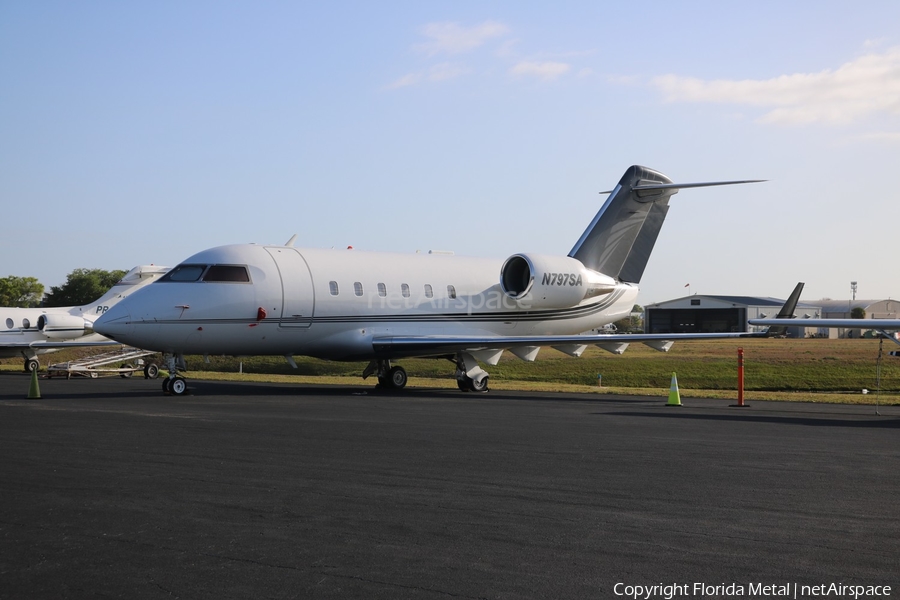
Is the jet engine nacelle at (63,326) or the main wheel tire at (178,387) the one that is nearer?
the main wheel tire at (178,387)

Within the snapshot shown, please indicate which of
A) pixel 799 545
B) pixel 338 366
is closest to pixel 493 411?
pixel 799 545

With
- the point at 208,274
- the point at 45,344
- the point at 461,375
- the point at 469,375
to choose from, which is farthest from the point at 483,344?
the point at 45,344

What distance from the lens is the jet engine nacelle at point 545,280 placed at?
27.0 metres

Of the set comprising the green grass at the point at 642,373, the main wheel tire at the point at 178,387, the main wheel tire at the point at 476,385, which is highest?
the main wheel tire at the point at 178,387

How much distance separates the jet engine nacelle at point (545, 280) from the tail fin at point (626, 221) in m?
0.80

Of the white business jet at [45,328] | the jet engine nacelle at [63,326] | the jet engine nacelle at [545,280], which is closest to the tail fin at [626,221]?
the jet engine nacelle at [545,280]

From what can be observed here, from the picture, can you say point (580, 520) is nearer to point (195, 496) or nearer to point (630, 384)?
point (195, 496)

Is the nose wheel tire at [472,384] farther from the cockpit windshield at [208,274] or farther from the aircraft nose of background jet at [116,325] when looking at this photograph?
the aircraft nose of background jet at [116,325]

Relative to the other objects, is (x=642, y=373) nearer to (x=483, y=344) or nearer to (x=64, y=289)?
(x=483, y=344)

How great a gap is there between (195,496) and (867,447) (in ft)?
27.5

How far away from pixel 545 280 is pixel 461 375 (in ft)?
12.4

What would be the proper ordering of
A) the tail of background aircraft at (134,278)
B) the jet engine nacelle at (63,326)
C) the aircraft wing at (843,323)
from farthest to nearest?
the jet engine nacelle at (63,326)
the tail of background aircraft at (134,278)
the aircraft wing at (843,323)

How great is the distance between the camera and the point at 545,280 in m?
27.2

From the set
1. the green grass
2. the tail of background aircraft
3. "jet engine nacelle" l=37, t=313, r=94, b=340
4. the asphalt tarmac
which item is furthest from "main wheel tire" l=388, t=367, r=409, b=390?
"jet engine nacelle" l=37, t=313, r=94, b=340
